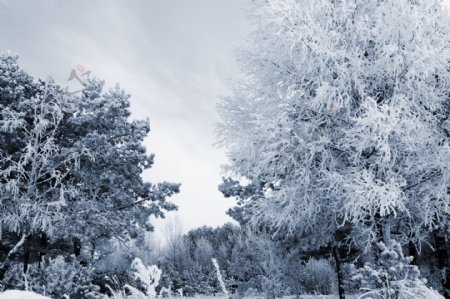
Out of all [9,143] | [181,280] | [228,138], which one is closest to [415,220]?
[228,138]

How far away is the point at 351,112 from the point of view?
27.5 ft

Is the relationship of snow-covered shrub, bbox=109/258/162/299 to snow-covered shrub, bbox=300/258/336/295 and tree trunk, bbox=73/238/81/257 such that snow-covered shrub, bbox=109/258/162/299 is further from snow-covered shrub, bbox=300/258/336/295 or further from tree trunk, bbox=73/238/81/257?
snow-covered shrub, bbox=300/258/336/295

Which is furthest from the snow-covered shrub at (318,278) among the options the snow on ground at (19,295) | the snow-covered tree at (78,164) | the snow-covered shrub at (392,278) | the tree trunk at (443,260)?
the snow on ground at (19,295)

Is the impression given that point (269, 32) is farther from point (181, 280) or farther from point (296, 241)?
point (181, 280)

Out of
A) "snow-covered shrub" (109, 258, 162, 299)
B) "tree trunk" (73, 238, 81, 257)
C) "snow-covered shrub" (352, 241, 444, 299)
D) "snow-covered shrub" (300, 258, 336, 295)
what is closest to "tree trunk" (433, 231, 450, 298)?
"snow-covered shrub" (352, 241, 444, 299)

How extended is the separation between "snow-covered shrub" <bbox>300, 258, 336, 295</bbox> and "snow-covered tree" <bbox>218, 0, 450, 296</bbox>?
17.5 meters

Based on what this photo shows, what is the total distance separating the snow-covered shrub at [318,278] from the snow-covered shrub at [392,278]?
21956 mm

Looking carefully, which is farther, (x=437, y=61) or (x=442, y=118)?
(x=442, y=118)

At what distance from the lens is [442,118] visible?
27.5 feet

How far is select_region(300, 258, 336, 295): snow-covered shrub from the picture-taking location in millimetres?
25516

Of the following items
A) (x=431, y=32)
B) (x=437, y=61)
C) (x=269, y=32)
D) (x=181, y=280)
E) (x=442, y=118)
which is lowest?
(x=181, y=280)

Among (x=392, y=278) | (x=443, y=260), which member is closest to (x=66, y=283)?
(x=392, y=278)

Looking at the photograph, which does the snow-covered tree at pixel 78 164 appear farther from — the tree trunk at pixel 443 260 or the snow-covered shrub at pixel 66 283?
the tree trunk at pixel 443 260

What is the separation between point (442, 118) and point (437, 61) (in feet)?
5.01
